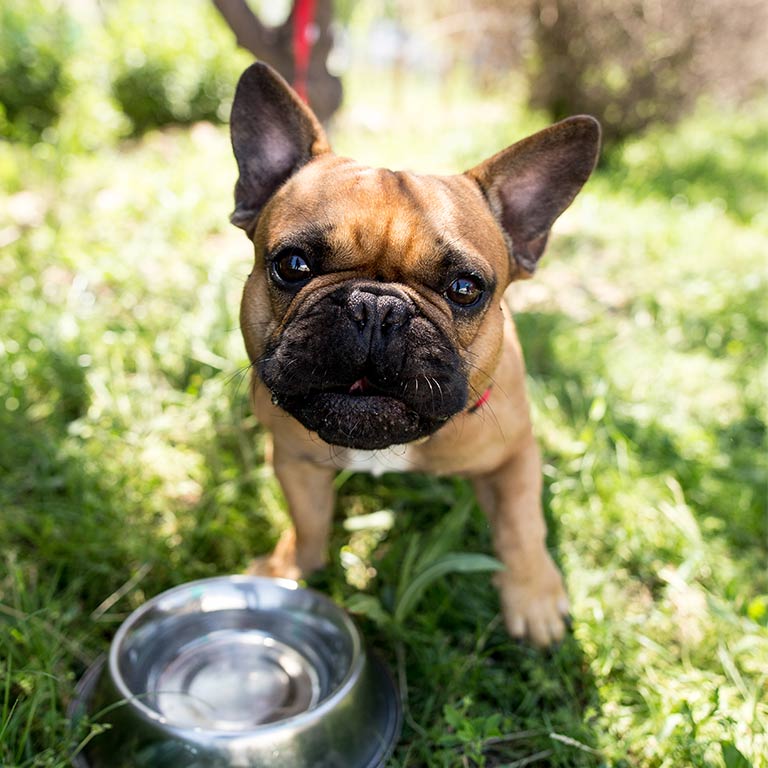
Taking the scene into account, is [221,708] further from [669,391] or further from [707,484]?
[669,391]

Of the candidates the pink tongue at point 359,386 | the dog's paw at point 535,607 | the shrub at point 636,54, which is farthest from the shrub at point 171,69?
the pink tongue at point 359,386

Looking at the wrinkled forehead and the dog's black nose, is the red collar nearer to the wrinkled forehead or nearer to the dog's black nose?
the wrinkled forehead

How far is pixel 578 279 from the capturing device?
5.02 meters

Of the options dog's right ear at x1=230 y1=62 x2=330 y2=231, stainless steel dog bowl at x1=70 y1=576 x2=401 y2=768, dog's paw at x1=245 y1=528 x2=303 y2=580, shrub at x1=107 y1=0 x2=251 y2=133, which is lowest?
dog's paw at x1=245 y1=528 x2=303 y2=580

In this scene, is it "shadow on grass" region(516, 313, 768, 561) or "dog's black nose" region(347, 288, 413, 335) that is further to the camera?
"shadow on grass" region(516, 313, 768, 561)

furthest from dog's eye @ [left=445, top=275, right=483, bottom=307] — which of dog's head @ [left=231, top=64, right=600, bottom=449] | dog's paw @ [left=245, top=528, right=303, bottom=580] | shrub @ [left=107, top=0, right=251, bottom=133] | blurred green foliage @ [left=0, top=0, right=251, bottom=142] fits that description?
shrub @ [left=107, top=0, right=251, bottom=133]

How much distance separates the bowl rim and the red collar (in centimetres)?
69

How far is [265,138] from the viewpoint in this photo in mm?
2535

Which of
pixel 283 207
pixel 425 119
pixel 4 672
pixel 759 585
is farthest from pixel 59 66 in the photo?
pixel 759 585

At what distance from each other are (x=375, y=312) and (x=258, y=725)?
114 centimetres

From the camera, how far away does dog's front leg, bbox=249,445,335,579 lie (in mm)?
2666

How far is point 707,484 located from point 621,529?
496mm

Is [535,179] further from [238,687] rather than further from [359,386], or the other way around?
[238,687]

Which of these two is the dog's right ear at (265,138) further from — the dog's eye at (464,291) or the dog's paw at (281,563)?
the dog's paw at (281,563)
